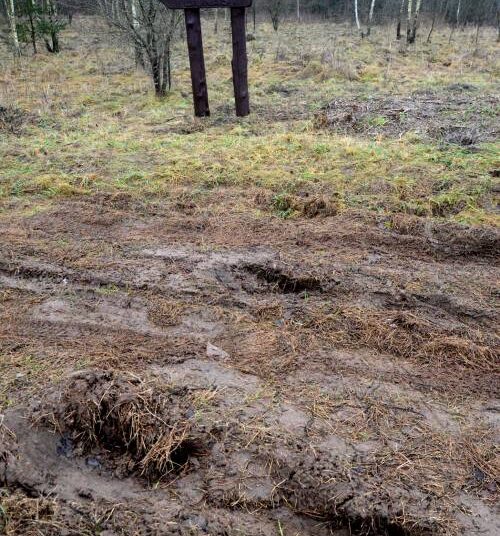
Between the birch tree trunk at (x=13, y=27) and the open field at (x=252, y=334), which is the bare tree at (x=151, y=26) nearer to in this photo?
the open field at (x=252, y=334)

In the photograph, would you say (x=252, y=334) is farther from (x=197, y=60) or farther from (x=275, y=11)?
(x=275, y=11)

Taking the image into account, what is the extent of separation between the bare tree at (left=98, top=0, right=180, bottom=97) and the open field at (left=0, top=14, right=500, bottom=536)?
13.0 ft

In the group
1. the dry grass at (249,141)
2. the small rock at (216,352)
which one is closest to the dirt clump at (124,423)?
the small rock at (216,352)

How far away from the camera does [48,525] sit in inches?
90.7

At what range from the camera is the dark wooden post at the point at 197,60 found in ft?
28.7

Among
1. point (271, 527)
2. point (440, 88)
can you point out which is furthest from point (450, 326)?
point (440, 88)

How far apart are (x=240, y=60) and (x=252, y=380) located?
296 inches

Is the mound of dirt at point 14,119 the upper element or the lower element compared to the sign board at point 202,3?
lower

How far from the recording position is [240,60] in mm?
9016

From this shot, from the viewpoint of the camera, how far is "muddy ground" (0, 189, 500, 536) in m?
2.46

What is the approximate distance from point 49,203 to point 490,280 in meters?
5.11

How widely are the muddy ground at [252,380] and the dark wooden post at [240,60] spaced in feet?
17.1

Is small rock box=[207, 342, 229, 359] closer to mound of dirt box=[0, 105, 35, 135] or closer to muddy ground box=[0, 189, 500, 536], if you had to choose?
muddy ground box=[0, 189, 500, 536]

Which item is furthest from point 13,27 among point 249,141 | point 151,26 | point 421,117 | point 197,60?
point 421,117
